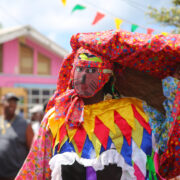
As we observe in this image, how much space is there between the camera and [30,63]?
12.1 metres

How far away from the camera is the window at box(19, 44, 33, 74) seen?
12.0 m

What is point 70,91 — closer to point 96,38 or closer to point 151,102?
point 96,38

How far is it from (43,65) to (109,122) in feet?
36.3

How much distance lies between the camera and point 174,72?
1.82 m

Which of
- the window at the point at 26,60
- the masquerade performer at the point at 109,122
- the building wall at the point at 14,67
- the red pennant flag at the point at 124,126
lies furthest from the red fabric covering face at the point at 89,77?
the window at the point at 26,60

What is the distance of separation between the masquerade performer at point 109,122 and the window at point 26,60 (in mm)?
10550

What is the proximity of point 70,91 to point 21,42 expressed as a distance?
35.3ft

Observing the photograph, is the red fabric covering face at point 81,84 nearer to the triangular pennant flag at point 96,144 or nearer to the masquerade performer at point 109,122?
the masquerade performer at point 109,122

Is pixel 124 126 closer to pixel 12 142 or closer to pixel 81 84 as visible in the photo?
pixel 81 84

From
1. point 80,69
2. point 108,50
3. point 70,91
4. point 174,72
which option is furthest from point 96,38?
point 174,72

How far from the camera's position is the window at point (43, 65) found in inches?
485

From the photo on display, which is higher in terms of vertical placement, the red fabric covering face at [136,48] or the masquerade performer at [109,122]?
the red fabric covering face at [136,48]

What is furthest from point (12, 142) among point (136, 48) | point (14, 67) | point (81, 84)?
point (14, 67)

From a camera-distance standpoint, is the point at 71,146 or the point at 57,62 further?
the point at 57,62
